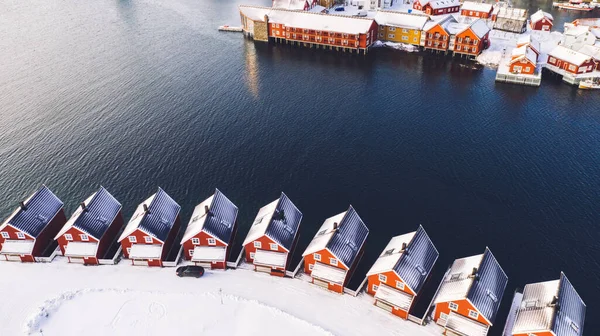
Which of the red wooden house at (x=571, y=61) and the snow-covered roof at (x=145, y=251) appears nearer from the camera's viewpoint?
the snow-covered roof at (x=145, y=251)

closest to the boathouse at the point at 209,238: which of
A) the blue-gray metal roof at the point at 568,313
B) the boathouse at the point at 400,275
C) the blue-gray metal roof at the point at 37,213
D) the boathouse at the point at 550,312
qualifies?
the boathouse at the point at 400,275

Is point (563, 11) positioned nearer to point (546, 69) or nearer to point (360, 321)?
Result: point (546, 69)

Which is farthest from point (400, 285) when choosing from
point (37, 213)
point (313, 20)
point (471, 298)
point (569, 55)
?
point (313, 20)

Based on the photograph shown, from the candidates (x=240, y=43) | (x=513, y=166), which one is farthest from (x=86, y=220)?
(x=240, y=43)

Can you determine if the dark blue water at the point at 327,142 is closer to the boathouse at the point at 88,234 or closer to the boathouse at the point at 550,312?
the boathouse at the point at 550,312

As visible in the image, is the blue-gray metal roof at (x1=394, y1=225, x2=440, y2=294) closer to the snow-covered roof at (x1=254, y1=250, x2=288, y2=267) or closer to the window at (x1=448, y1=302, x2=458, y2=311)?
the window at (x1=448, y1=302, x2=458, y2=311)

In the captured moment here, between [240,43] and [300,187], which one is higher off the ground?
[240,43]

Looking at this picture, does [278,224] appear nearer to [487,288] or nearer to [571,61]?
[487,288]

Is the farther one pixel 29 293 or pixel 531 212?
pixel 531 212
